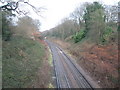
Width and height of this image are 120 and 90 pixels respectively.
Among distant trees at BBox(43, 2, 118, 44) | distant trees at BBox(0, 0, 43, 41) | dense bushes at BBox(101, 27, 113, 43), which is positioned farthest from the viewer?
distant trees at BBox(43, 2, 118, 44)

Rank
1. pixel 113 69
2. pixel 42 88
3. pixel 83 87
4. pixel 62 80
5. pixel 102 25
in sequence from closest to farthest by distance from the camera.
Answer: pixel 42 88
pixel 83 87
pixel 62 80
pixel 113 69
pixel 102 25

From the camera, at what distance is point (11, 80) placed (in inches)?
474

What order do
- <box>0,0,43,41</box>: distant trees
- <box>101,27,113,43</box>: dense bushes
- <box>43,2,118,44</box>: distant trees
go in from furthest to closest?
<box>43,2,118,44</box>: distant trees, <box>101,27,113,43</box>: dense bushes, <box>0,0,43,41</box>: distant trees

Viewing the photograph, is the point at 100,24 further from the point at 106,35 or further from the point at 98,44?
the point at 98,44

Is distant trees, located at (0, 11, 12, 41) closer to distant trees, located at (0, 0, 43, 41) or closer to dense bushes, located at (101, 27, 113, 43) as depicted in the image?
distant trees, located at (0, 0, 43, 41)

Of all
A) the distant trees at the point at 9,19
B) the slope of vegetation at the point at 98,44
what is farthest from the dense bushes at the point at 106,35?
the distant trees at the point at 9,19

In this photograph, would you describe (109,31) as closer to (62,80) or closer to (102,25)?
(102,25)

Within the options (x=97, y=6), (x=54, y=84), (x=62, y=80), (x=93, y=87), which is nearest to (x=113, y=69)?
(x=93, y=87)

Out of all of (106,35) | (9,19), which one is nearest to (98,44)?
(106,35)

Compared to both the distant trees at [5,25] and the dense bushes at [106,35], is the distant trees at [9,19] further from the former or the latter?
the dense bushes at [106,35]

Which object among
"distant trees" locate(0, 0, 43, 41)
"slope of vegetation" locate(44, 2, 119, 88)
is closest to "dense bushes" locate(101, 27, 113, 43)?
"slope of vegetation" locate(44, 2, 119, 88)

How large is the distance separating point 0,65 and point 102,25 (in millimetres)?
22583

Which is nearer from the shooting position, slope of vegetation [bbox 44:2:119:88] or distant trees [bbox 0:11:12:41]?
slope of vegetation [bbox 44:2:119:88]

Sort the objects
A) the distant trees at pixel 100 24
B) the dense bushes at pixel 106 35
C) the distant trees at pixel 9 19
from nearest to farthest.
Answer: the distant trees at pixel 9 19, the dense bushes at pixel 106 35, the distant trees at pixel 100 24
